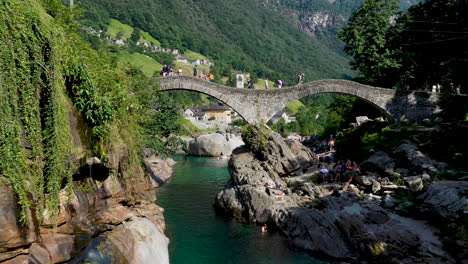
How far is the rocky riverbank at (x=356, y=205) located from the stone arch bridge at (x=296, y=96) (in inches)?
158

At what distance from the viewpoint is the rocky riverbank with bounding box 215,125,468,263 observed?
1294 centimetres

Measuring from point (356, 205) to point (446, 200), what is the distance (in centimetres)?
341

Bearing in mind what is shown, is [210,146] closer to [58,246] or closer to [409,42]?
[409,42]

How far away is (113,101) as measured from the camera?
10281 mm

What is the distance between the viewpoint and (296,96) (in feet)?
90.0

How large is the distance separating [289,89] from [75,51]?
19.7 metres

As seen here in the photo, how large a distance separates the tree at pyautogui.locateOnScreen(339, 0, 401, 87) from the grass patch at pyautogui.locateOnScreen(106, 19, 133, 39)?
116 meters

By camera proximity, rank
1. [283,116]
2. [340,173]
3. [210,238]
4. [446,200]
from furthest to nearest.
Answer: [283,116], [340,173], [210,238], [446,200]

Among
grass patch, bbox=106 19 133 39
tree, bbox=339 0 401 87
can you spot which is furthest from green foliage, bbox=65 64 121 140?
grass patch, bbox=106 19 133 39

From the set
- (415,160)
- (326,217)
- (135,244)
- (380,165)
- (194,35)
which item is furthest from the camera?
(194,35)

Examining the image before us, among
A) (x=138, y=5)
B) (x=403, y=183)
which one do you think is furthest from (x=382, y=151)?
(x=138, y=5)

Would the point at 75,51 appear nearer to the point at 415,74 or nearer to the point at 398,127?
the point at 398,127

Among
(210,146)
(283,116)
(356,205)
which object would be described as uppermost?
(283,116)

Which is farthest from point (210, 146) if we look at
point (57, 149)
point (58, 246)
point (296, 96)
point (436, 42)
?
point (58, 246)
